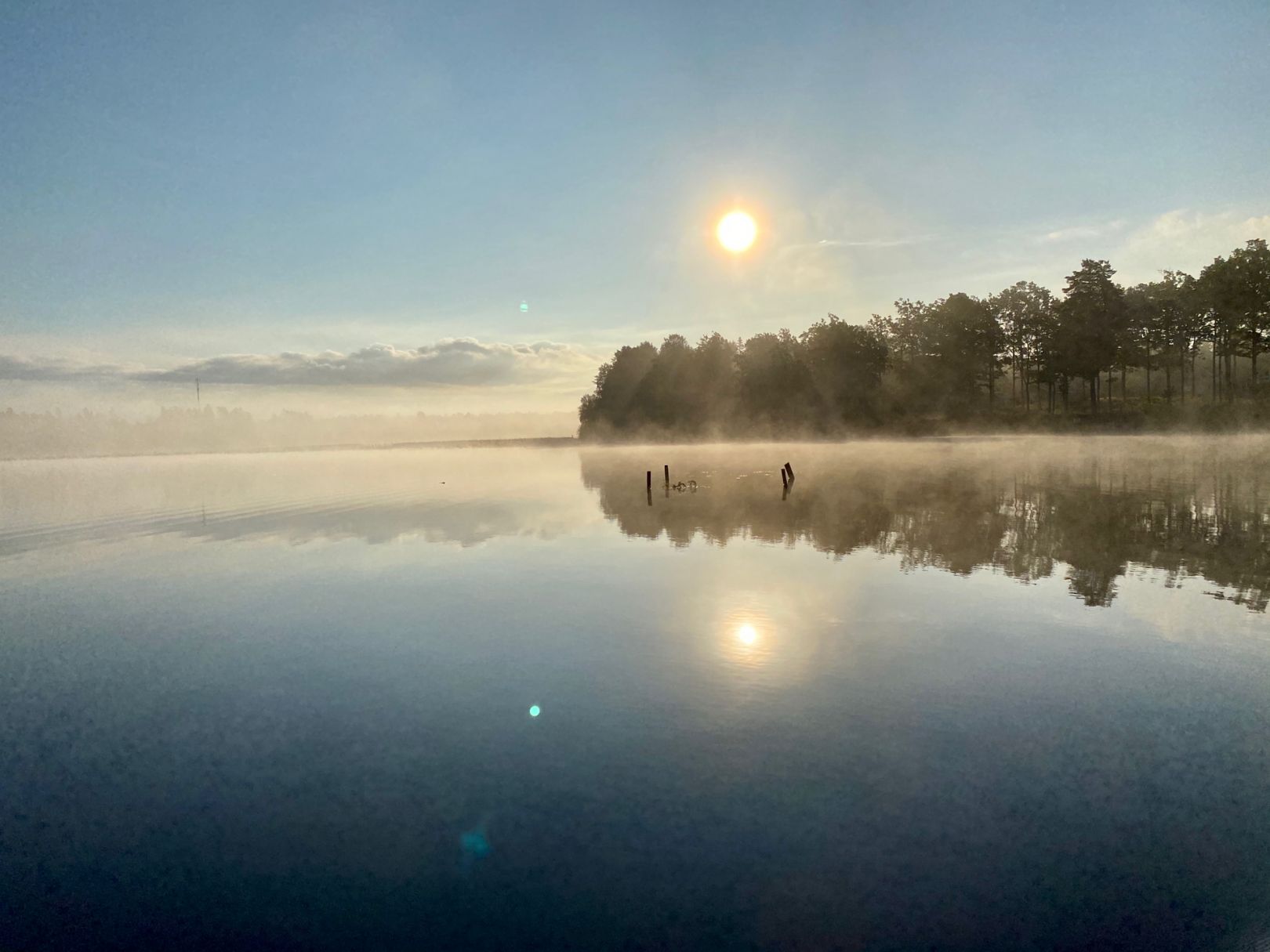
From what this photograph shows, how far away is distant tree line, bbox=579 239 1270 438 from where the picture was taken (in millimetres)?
129375

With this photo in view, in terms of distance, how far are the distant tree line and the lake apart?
11868cm

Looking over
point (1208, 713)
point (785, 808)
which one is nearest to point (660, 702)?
point (785, 808)

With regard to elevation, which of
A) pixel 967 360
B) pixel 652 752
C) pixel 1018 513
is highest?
pixel 967 360

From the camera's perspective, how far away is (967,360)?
6122 inches

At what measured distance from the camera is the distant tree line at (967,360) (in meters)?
129

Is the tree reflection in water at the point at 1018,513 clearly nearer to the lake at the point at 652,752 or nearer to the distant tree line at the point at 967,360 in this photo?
the lake at the point at 652,752

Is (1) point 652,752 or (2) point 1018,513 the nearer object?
(1) point 652,752

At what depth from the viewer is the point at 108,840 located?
38.1ft

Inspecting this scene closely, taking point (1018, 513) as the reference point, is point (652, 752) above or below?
above

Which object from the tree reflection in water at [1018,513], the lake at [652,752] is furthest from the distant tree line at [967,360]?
the lake at [652,752]

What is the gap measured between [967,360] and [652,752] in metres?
161

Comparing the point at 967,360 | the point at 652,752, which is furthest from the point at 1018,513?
the point at 967,360

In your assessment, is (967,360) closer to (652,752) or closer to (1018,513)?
(1018,513)

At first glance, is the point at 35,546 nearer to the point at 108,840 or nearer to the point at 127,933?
the point at 108,840
